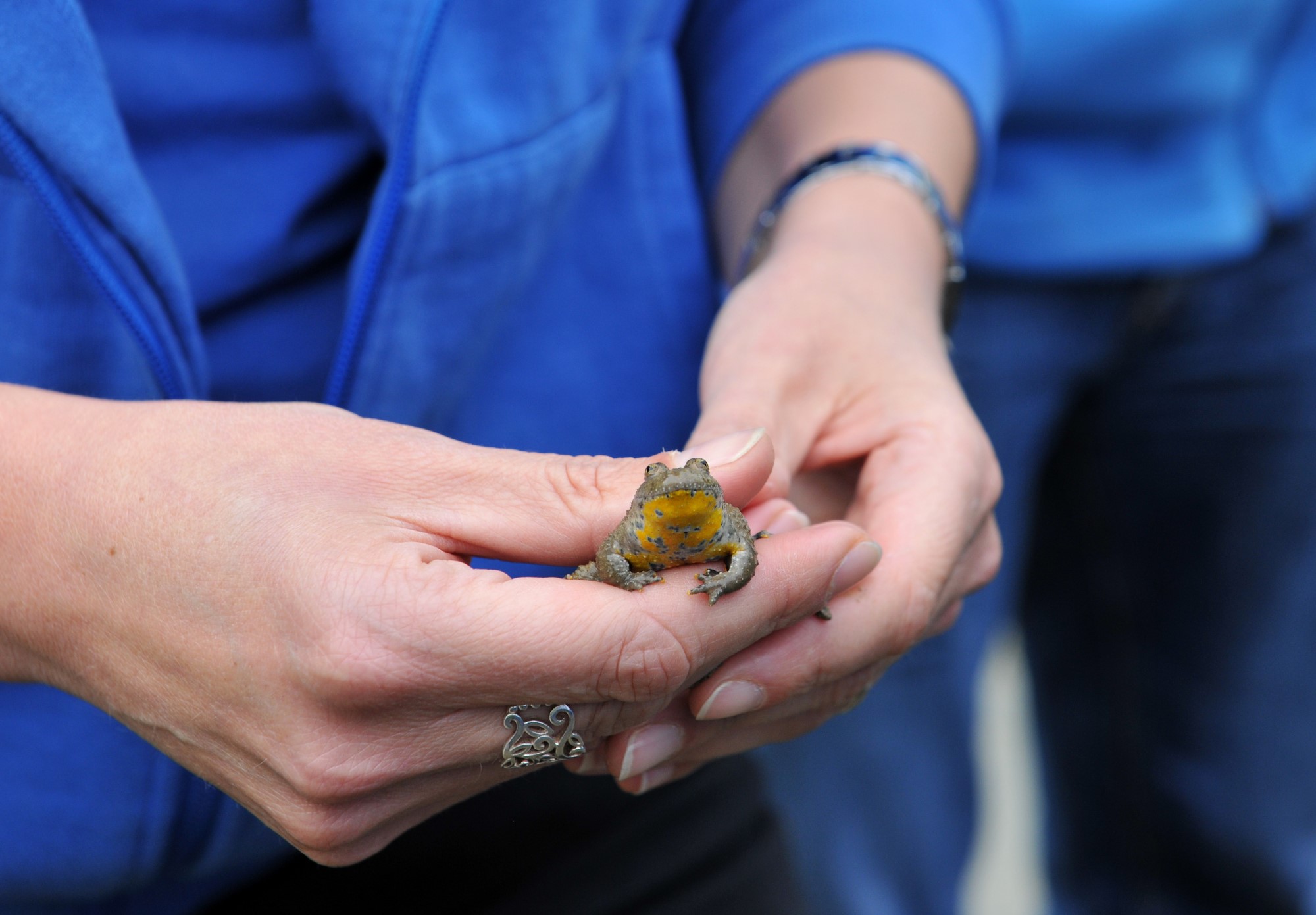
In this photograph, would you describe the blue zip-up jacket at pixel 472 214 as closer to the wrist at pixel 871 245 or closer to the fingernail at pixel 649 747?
the wrist at pixel 871 245

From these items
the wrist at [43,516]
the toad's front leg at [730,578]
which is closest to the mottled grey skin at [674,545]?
the toad's front leg at [730,578]

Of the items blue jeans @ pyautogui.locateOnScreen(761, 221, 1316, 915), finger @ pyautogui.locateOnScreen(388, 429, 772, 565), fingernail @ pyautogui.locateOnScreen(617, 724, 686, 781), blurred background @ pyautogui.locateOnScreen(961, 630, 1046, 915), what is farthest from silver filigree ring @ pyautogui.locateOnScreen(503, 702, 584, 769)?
blurred background @ pyautogui.locateOnScreen(961, 630, 1046, 915)

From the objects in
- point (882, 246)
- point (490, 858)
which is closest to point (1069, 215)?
point (882, 246)

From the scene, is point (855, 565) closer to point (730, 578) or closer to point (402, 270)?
point (730, 578)

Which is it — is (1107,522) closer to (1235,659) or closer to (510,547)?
(1235,659)

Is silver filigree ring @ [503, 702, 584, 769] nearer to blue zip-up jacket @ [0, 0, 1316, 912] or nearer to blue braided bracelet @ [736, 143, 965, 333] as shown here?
blue zip-up jacket @ [0, 0, 1316, 912]
